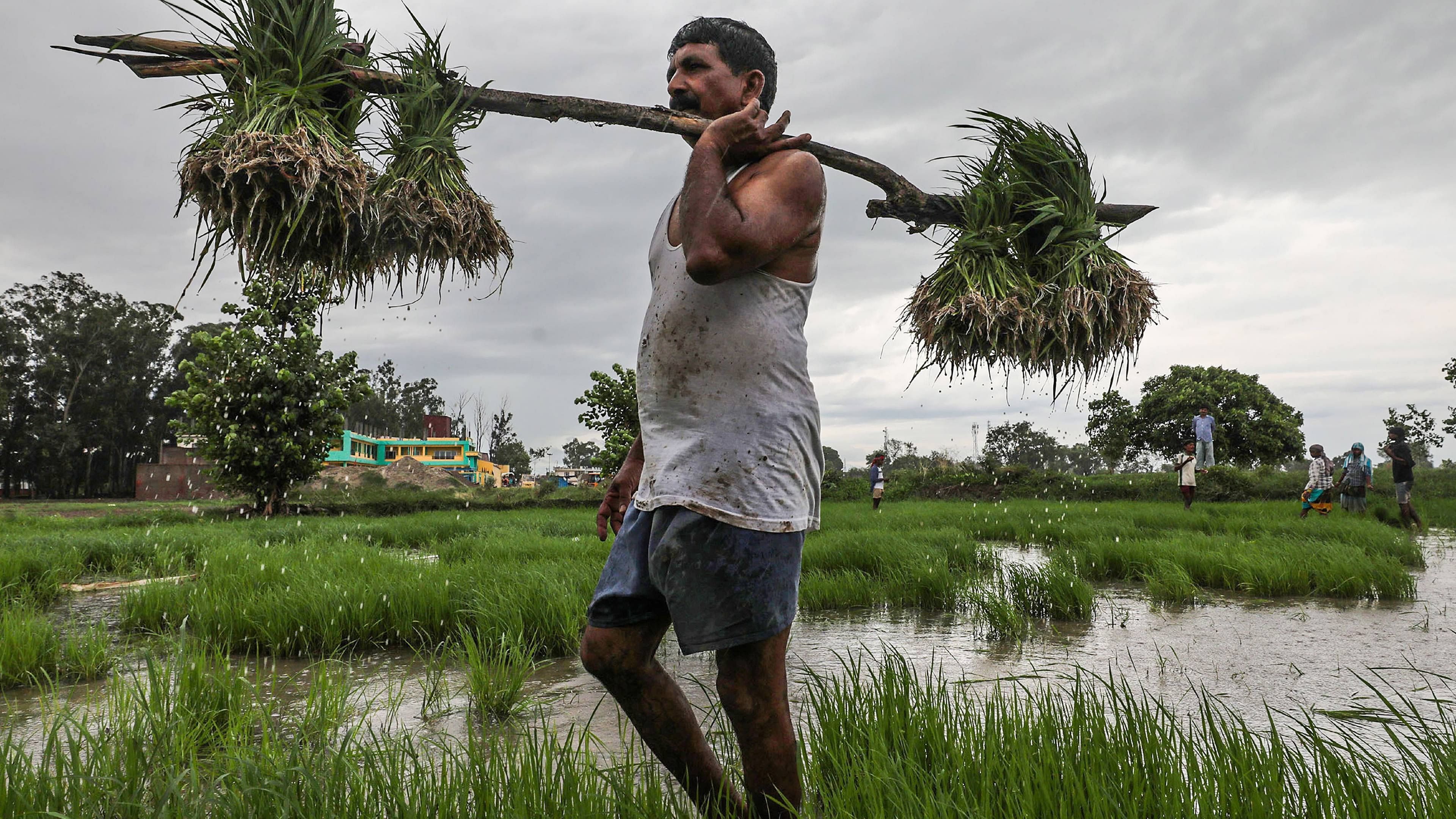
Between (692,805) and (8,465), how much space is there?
5691 centimetres

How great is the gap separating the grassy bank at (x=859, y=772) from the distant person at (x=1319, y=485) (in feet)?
37.6

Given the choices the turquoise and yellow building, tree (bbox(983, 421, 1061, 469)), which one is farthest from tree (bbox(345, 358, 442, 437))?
tree (bbox(983, 421, 1061, 469))

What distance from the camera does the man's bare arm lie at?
1.29 metres

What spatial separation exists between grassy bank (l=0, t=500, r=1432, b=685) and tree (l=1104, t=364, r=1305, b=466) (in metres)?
32.8

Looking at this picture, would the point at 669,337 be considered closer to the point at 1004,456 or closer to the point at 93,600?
the point at 93,600

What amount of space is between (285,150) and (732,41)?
2.59ft

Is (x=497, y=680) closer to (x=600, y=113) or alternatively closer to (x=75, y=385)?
(x=600, y=113)

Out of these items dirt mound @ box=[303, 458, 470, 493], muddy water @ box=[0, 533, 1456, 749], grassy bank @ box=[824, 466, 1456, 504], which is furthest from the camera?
dirt mound @ box=[303, 458, 470, 493]

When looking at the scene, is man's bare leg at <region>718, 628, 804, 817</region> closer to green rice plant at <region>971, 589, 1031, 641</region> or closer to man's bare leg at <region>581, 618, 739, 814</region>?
man's bare leg at <region>581, 618, 739, 814</region>

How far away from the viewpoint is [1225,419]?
131 feet

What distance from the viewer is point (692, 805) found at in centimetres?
176

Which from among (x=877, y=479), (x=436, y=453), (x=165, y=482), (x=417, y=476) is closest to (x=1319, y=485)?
(x=877, y=479)

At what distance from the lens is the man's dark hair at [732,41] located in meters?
1.53

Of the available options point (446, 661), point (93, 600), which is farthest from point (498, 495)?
point (446, 661)
